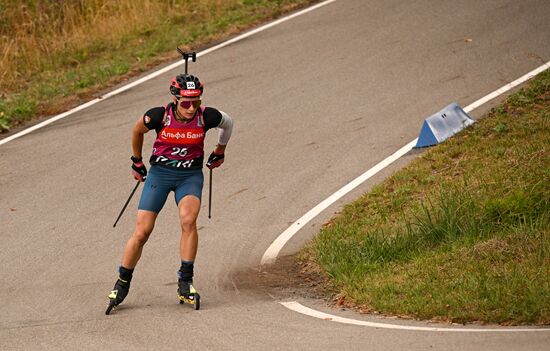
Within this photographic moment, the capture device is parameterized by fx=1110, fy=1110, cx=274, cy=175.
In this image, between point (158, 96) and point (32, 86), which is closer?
point (158, 96)

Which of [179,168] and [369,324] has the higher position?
[179,168]

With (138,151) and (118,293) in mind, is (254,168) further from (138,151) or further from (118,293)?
(118,293)

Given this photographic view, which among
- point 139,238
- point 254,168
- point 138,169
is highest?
point 138,169

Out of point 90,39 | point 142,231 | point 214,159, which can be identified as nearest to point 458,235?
point 214,159

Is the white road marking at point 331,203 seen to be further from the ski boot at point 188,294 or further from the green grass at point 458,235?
the ski boot at point 188,294

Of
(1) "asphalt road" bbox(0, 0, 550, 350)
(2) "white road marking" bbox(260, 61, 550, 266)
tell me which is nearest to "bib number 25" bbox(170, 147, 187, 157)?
(1) "asphalt road" bbox(0, 0, 550, 350)

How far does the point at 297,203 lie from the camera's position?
12828 millimetres

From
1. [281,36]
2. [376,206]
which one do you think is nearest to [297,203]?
[376,206]

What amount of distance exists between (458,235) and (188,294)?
267 centimetres

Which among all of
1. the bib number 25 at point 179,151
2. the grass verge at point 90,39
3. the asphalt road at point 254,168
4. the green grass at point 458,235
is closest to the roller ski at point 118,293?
the asphalt road at point 254,168

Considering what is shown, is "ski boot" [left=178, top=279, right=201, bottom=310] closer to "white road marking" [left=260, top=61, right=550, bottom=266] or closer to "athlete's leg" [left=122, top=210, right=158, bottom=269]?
"athlete's leg" [left=122, top=210, right=158, bottom=269]

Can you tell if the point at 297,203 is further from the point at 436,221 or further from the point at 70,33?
the point at 70,33

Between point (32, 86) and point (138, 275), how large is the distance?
327 inches

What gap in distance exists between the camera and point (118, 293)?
384 inches
